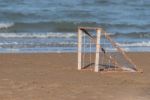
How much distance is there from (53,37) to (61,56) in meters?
5.74

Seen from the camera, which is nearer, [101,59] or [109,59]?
[109,59]

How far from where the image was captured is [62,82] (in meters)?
13.2

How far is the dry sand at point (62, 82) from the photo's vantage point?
1177cm

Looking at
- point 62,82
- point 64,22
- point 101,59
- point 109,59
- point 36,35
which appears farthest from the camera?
point 64,22

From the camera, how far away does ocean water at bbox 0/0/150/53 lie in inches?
823

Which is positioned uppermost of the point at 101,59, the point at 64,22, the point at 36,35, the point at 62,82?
the point at 64,22

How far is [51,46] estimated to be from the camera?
802 inches

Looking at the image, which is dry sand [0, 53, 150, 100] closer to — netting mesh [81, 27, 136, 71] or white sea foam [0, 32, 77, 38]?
netting mesh [81, 27, 136, 71]

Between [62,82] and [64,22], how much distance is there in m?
16.5

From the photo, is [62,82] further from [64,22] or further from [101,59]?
A: [64,22]

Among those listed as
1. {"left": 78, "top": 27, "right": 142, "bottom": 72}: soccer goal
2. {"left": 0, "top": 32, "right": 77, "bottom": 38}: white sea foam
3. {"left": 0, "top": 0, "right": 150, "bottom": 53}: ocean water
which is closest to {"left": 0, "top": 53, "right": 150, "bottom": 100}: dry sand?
{"left": 78, "top": 27, "right": 142, "bottom": 72}: soccer goal

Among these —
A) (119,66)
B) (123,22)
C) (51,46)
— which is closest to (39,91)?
(119,66)

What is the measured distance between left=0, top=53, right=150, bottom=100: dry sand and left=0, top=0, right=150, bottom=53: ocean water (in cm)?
329

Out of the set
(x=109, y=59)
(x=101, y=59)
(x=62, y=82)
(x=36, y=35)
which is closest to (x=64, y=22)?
(x=36, y=35)
